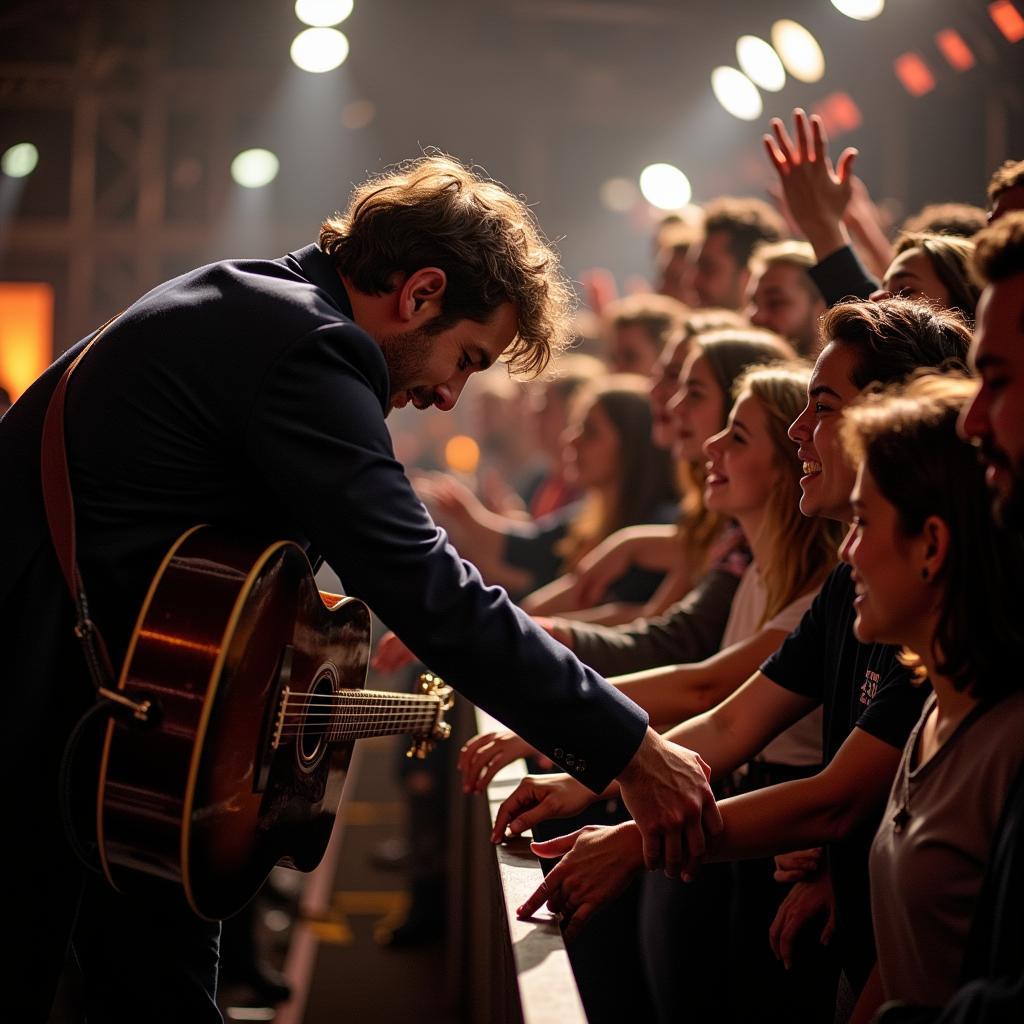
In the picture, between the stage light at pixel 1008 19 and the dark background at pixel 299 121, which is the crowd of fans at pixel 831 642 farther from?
the dark background at pixel 299 121

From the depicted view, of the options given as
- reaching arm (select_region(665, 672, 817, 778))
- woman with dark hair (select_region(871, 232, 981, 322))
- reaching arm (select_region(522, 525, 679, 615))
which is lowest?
reaching arm (select_region(665, 672, 817, 778))

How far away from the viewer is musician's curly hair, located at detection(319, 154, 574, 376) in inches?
87.4

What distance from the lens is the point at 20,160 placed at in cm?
1223

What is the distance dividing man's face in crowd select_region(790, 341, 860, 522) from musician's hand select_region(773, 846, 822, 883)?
0.59 metres

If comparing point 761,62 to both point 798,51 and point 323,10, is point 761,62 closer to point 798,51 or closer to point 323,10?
point 798,51

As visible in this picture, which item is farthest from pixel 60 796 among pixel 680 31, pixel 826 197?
pixel 680 31

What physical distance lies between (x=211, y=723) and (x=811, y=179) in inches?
84.3

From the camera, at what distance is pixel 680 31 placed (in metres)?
10.8

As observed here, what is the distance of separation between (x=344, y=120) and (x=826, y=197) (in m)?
10.1

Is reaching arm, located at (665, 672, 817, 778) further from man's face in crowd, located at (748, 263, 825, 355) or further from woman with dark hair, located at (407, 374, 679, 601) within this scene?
woman with dark hair, located at (407, 374, 679, 601)

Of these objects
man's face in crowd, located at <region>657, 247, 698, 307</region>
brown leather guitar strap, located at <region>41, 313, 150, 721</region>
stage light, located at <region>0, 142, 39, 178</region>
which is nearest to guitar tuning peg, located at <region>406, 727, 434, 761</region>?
brown leather guitar strap, located at <region>41, 313, 150, 721</region>

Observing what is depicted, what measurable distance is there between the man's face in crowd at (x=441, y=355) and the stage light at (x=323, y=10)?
632cm

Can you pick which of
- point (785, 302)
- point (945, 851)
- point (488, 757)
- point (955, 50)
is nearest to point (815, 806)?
point (945, 851)

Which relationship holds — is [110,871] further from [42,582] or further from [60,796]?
[42,582]
